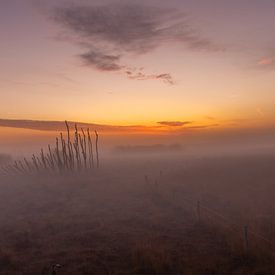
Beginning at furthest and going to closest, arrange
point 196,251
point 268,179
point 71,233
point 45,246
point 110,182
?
point 110,182, point 268,179, point 71,233, point 45,246, point 196,251

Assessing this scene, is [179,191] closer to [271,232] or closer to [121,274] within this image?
[271,232]

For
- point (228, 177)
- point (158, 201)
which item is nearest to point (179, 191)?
point (158, 201)

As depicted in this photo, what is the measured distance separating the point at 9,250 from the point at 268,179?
22581 mm

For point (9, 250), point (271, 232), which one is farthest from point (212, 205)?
point (9, 250)

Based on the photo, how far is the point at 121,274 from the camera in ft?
35.2

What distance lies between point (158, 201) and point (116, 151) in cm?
11768

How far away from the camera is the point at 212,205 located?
21.4 m

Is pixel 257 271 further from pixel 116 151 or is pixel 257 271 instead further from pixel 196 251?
pixel 116 151

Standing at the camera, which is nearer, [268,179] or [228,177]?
[268,179]

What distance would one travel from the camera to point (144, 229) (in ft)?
53.8

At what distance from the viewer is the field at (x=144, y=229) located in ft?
37.7

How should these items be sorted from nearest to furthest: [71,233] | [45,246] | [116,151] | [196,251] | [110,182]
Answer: [196,251], [45,246], [71,233], [110,182], [116,151]

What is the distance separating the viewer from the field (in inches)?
452

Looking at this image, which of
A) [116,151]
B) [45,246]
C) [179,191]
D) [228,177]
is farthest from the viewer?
[116,151]
